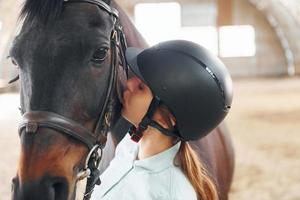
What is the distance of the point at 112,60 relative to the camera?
4.70 ft

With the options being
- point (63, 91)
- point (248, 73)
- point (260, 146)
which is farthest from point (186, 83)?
point (248, 73)

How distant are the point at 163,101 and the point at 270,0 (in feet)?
51.3

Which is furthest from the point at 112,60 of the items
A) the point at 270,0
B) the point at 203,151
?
the point at 270,0

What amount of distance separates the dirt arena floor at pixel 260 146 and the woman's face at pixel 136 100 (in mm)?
2898

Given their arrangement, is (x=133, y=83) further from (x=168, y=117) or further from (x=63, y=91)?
(x=63, y=91)

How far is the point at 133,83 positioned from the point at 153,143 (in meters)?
0.20

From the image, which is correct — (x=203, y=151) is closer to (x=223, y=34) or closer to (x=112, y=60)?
(x=112, y=60)

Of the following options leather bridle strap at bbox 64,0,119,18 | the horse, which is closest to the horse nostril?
the horse

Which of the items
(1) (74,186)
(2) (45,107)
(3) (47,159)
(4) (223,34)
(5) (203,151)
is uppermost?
(2) (45,107)

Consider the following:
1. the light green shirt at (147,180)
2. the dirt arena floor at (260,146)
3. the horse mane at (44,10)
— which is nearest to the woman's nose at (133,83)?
the light green shirt at (147,180)

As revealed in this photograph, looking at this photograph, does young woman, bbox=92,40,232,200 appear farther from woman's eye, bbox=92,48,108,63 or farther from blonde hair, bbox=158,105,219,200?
woman's eye, bbox=92,48,108,63

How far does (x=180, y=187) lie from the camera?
53.7 inches

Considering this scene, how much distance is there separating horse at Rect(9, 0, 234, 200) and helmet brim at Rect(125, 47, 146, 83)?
0.04 meters

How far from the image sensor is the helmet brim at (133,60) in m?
1.45
